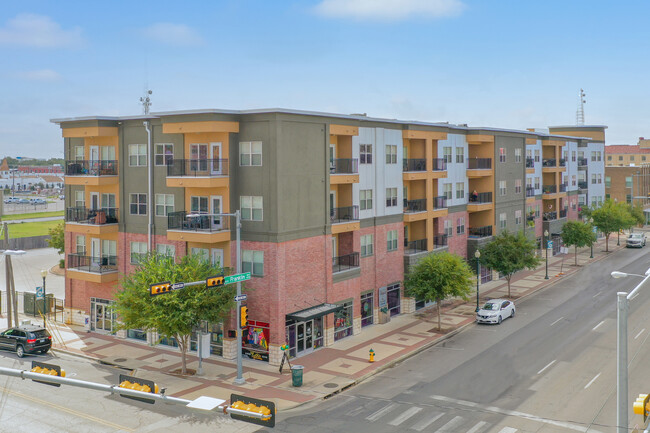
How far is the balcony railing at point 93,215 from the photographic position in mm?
39719

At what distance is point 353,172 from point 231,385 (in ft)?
51.9

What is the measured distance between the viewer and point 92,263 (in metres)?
41.6

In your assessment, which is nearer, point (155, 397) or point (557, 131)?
point (155, 397)

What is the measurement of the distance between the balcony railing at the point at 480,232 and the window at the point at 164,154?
1183 inches

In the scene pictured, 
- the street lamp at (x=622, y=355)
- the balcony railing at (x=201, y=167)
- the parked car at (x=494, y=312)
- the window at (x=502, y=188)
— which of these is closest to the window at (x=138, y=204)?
the balcony railing at (x=201, y=167)

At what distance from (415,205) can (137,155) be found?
20.2m

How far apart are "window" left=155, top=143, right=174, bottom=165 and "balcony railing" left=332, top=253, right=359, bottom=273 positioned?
11761mm

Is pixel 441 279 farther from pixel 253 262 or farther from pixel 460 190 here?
pixel 460 190

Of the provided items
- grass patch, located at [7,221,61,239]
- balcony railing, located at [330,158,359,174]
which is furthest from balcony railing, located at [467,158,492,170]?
grass patch, located at [7,221,61,239]

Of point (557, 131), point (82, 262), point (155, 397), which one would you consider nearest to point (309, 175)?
point (82, 262)

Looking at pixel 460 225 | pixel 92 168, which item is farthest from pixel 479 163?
pixel 92 168

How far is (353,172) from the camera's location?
39.6 metres

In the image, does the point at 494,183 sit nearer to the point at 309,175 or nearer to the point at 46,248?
the point at 309,175

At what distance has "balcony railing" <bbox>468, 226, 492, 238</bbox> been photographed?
185ft
